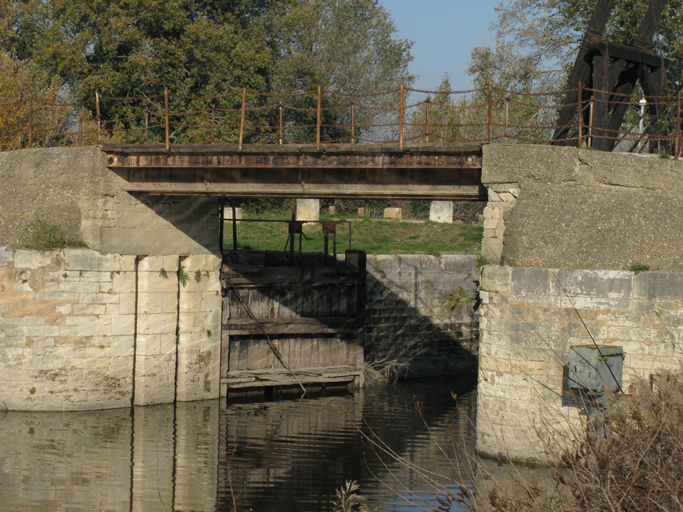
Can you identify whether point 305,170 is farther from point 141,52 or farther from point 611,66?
point 141,52

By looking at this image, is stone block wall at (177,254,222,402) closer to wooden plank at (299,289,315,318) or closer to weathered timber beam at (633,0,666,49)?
wooden plank at (299,289,315,318)

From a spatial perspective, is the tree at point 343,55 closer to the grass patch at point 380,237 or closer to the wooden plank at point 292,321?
the grass patch at point 380,237

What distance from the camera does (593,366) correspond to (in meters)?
9.79

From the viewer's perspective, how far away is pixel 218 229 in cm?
1582

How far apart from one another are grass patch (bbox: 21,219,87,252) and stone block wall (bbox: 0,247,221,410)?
155 millimetres

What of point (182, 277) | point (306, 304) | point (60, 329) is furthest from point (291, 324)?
A: point (60, 329)

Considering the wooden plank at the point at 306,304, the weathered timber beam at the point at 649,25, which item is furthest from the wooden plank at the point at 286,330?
the weathered timber beam at the point at 649,25

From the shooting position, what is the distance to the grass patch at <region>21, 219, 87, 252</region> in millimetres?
13508

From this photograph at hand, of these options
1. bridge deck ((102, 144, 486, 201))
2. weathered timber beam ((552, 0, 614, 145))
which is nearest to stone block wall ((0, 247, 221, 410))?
bridge deck ((102, 144, 486, 201))

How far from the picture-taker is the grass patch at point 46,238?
13.5m

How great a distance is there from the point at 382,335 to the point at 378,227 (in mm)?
7574

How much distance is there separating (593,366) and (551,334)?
32.0 inches

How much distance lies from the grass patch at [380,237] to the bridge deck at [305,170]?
6941 millimetres

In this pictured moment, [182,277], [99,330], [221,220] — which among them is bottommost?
[99,330]
